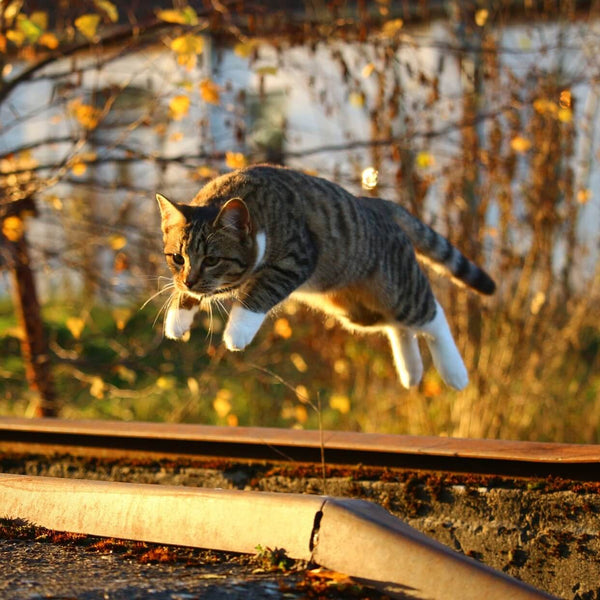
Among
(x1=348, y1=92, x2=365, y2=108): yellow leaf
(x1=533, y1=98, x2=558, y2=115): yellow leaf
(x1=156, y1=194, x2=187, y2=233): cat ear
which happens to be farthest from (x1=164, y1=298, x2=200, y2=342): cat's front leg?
(x1=533, y1=98, x2=558, y2=115): yellow leaf

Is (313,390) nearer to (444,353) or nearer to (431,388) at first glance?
(431,388)

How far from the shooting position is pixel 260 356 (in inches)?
250

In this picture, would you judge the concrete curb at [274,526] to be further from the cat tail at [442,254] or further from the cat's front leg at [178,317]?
the cat tail at [442,254]

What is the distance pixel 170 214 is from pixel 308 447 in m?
0.96

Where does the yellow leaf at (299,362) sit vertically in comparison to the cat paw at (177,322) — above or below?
below

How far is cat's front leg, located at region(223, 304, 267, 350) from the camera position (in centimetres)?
258

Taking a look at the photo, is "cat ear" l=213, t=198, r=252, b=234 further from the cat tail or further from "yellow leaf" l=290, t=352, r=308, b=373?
"yellow leaf" l=290, t=352, r=308, b=373

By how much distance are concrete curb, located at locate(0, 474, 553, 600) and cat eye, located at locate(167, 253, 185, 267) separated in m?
0.72

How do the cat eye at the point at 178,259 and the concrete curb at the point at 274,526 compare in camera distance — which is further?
the cat eye at the point at 178,259

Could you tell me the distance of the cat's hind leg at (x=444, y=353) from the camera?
358 centimetres

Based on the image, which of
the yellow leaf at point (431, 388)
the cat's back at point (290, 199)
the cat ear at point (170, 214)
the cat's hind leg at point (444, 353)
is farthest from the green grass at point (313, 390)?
the cat ear at point (170, 214)

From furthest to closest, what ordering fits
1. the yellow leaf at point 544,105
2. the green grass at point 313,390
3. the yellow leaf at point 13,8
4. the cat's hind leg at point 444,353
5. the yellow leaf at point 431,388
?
1. the green grass at point 313,390
2. the yellow leaf at point 431,388
3. the yellow leaf at point 544,105
4. the yellow leaf at point 13,8
5. the cat's hind leg at point 444,353

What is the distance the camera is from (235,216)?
2.64 metres

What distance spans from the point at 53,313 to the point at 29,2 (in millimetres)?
4376
